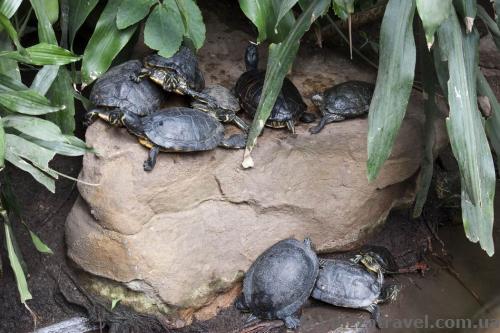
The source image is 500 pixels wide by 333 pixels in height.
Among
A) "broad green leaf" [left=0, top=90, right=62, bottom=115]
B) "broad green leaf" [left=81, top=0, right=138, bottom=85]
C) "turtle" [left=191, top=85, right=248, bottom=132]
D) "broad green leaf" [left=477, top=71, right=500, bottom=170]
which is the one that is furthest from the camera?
"turtle" [left=191, top=85, right=248, bottom=132]

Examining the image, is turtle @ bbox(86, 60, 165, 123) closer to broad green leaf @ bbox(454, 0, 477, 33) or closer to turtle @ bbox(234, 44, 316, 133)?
turtle @ bbox(234, 44, 316, 133)

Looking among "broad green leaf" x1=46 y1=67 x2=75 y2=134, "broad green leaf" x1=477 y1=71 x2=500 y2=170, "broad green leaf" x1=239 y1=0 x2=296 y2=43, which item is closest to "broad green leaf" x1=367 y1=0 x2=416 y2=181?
"broad green leaf" x1=477 y1=71 x2=500 y2=170

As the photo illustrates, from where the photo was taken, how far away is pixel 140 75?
3.24 meters

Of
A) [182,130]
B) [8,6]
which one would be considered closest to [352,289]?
[182,130]

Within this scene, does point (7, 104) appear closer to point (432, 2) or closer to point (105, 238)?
point (105, 238)

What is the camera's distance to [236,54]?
3.85 metres

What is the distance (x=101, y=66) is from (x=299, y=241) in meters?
1.42

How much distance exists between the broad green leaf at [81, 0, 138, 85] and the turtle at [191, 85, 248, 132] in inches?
20.1

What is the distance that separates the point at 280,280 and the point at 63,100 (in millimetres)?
1452

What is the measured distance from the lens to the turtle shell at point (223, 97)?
3398 millimetres

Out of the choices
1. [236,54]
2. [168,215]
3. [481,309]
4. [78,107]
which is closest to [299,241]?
[168,215]

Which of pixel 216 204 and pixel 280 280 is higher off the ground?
pixel 216 204

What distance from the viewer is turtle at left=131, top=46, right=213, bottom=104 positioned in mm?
3227

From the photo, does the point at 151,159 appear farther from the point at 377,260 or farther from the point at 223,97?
the point at 377,260
